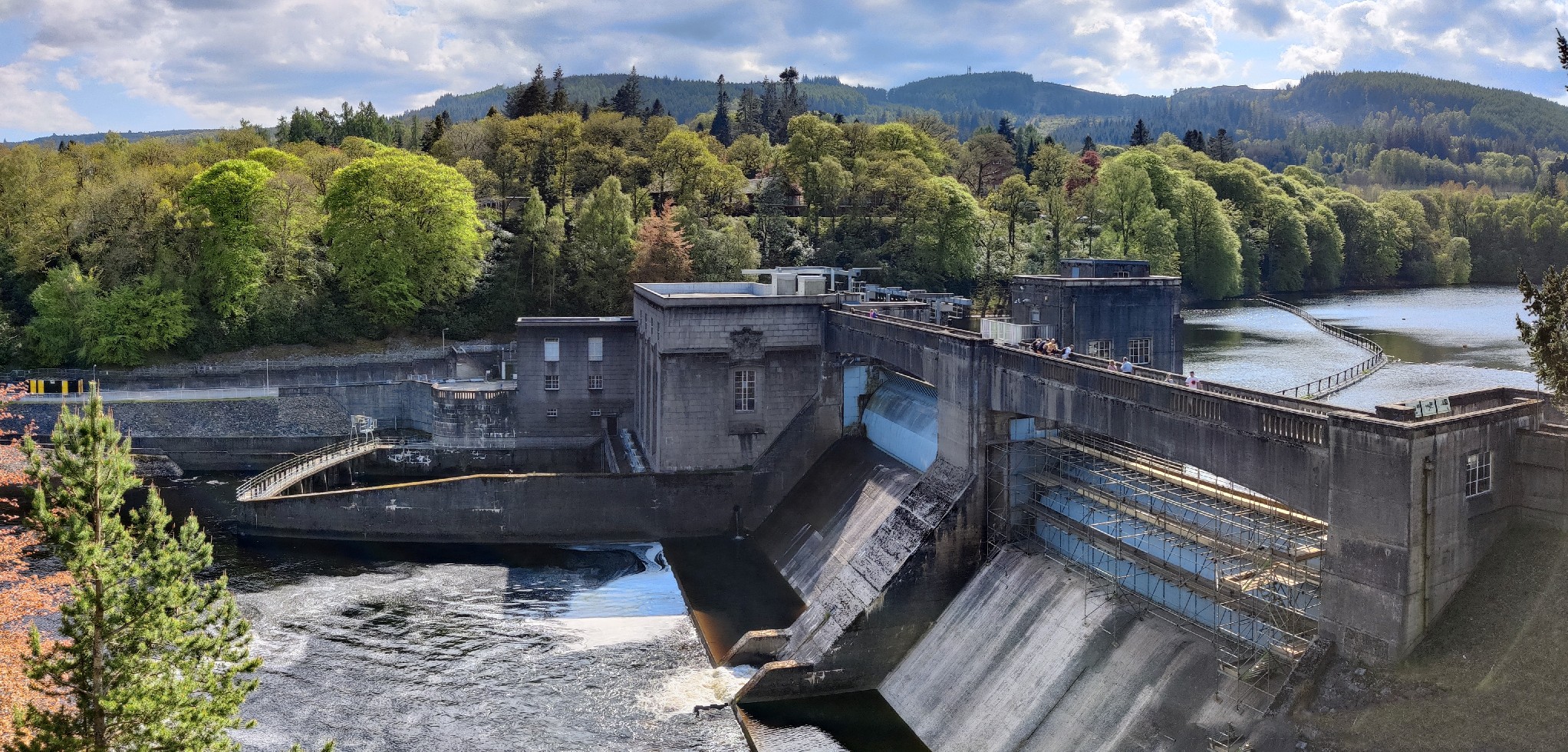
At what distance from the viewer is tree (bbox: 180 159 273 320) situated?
74.0 metres

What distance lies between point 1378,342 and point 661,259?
4541 cm

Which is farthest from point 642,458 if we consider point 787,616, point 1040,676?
point 1040,676

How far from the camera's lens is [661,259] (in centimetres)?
7312

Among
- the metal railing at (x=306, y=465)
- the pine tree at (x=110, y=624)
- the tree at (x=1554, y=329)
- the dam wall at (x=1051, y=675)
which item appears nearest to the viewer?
the pine tree at (x=110, y=624)

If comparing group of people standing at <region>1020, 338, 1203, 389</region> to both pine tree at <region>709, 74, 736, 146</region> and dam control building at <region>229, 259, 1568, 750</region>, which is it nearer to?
dam control building at <region>229, 259, 1568, 750</region>

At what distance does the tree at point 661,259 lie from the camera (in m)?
72.9

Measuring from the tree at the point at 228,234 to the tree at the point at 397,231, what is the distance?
447 centimetres

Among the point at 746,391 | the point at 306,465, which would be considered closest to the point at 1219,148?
the point at 746,391

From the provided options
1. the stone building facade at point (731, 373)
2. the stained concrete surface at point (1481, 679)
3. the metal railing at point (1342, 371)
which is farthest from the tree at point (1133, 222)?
the stained concrete surface at point (1481, 679)

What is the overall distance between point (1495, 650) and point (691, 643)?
21316mm

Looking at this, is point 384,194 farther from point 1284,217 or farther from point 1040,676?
point 1284,217

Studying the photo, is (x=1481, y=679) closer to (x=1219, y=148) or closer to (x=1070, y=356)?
(x=1070, y=356)

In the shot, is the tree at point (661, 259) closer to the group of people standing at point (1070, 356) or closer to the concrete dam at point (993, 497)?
the concrete dam at point (993, 497)

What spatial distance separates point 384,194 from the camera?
7494 cm
